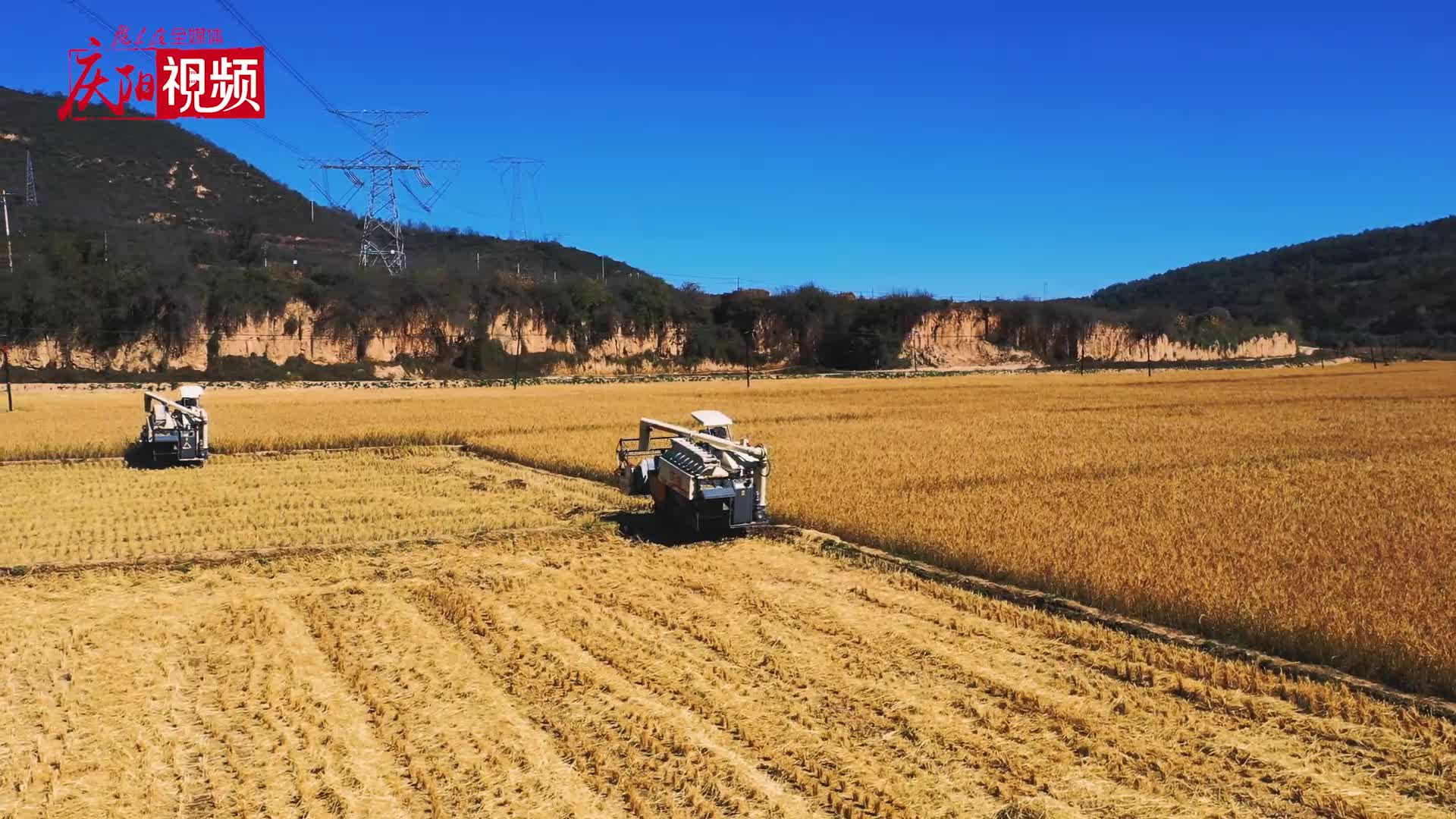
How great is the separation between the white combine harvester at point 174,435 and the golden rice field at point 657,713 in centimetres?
1104

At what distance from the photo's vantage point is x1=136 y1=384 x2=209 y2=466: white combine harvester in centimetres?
2100

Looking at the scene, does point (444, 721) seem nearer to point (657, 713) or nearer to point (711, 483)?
point (657, 713)

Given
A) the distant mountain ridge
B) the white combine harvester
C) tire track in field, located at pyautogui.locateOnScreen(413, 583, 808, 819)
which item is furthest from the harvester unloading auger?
the distant mountain ridge

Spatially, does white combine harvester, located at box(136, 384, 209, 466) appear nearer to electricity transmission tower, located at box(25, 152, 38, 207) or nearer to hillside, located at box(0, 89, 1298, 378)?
hillside, located at box(0, 89, 1298, 378)

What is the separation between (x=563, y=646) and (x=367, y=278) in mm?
62194

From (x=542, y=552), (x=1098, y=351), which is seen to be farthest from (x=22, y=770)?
(x=1098, y=351)

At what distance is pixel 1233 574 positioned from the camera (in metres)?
10.2

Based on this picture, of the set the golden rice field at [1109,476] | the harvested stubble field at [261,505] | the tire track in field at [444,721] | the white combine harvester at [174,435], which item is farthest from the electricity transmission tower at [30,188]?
the tire track in field at [444,721]

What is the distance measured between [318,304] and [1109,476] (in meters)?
55.4

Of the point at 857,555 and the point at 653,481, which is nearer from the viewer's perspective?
the point at 857,555

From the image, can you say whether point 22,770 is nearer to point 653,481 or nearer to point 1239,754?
point 1239,754

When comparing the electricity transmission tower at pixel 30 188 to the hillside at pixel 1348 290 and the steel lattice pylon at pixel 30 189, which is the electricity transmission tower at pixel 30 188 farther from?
the hillside at pixel 1348 290

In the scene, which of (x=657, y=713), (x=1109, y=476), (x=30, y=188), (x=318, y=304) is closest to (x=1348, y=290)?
(x=318, y=304)

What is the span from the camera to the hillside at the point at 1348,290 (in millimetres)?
128000
